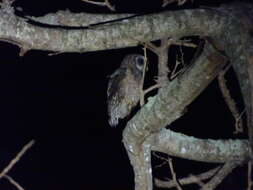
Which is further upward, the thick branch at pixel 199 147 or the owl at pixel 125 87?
the owl at pixel 125 87

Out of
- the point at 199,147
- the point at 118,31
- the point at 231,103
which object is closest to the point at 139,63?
the point at 231,103

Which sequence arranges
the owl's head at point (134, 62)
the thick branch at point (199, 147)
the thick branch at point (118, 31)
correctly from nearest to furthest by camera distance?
the thick branch at point (118, 31) < the thick branch at point (199, 147) < the owl's head at point (134, 62)

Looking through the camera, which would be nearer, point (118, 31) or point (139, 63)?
point (118, 31)

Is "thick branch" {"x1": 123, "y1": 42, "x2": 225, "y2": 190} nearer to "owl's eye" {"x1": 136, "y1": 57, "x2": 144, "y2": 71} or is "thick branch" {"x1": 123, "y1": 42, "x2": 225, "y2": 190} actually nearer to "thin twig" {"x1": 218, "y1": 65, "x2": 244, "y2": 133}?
"thin twig" {"x1": 218, "y1": 65, "x2": 244, "y2": 133}

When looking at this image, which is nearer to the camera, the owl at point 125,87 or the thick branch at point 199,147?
the thick branch at point 199,147

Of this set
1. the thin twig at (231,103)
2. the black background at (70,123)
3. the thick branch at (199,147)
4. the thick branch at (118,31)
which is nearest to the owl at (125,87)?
the black background at (70,123)

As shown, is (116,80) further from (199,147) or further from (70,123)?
(70,123)

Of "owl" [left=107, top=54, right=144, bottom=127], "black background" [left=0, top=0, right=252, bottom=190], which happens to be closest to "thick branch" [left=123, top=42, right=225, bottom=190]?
"owl" [left=107, top=54, right=144, bottom=127]

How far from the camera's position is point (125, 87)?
3.58 m

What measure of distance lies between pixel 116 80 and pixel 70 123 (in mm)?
1917

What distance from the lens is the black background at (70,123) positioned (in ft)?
15.4

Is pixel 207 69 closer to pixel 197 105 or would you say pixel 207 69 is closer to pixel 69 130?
pixel 197 105

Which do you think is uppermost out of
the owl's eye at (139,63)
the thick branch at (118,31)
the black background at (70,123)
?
the thick branch at (118,31)

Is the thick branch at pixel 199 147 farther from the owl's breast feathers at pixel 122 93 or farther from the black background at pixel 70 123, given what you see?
the black background at pixel 70 123
